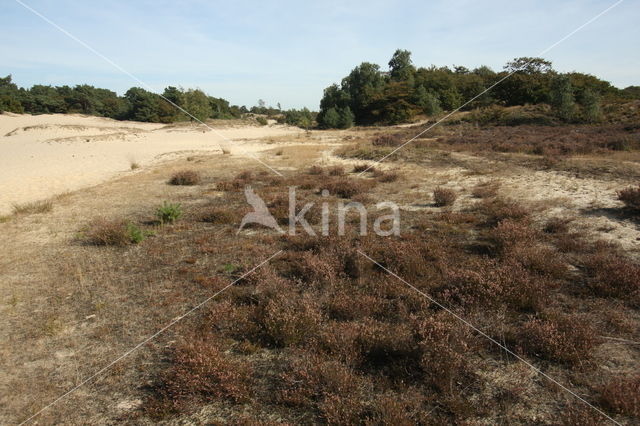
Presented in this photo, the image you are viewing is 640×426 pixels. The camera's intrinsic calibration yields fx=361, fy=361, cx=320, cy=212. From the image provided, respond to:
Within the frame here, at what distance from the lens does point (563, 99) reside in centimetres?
3484

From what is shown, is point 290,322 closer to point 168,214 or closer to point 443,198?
point 168,214

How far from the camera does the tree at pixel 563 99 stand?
1353 inches

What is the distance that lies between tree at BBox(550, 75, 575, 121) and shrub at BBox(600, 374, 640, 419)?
3820 cm

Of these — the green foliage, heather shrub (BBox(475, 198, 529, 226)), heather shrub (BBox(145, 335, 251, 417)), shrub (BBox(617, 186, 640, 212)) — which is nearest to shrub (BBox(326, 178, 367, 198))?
heather shrub (BBox(475, 198, 529, 226))

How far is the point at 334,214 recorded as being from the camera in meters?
11.8

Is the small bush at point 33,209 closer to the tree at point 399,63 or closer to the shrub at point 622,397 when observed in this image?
the shrub at point 622,397

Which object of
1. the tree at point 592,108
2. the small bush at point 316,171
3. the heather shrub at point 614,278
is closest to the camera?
the heather shrub at point 614,278

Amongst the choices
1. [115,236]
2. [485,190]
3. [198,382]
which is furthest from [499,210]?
[115,236]

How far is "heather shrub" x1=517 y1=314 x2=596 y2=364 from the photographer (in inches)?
179

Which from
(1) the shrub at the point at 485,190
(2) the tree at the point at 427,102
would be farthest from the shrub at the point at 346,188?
(2) the tree at the point at 427,102

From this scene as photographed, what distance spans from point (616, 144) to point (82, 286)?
24883mm

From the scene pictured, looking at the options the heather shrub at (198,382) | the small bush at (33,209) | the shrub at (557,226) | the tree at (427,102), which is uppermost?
the tree at (427,102)

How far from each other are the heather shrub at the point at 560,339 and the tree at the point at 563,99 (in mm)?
37167

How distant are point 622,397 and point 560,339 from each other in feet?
3.22
